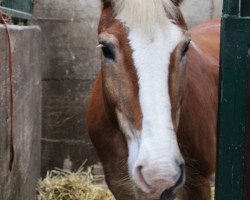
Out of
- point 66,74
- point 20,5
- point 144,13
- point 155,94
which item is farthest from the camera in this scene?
point 66,74

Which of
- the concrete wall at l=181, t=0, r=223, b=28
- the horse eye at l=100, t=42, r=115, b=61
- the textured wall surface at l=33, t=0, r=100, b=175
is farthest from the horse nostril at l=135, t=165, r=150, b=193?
the concrete wall at l=181, t=0, r=223, b=28

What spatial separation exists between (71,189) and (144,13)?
252cm

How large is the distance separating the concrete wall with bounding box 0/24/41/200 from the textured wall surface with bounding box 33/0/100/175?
38 cm

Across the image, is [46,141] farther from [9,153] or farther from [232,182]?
[232,182]

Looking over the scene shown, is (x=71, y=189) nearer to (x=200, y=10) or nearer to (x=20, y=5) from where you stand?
(x=20, y=5)

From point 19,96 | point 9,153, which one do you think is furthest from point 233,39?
point 19,96

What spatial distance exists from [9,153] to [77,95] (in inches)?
81.1

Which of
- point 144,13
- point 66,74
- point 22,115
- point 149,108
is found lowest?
point 22,115

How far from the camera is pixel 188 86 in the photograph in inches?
117

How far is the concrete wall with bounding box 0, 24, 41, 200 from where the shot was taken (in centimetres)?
273

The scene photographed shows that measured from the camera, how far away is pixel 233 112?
1.64m

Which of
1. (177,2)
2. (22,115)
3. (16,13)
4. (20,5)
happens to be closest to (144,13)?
(177,2)

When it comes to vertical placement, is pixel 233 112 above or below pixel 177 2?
below

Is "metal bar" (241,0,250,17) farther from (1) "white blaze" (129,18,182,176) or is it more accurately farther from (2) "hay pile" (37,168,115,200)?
(2) "hay pile" (37,168,115,200)
